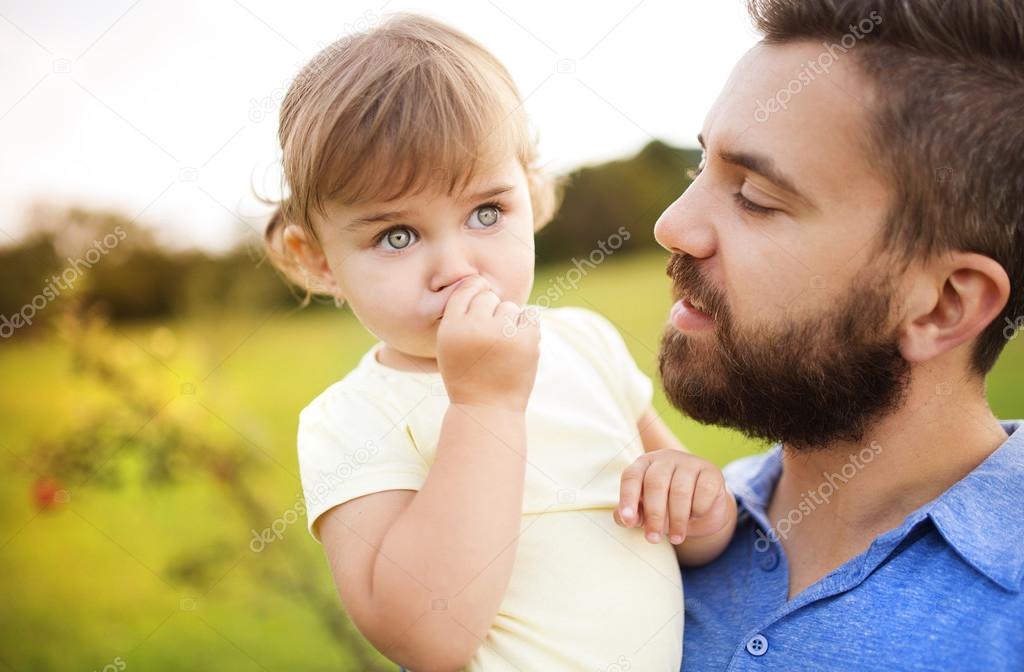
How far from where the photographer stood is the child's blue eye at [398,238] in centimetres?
172

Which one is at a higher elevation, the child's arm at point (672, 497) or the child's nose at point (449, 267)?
the child's nose at point (449, 267)

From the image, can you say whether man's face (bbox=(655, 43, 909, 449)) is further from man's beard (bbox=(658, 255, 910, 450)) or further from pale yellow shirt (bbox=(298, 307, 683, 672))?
pale yellow shirt (bbox=(298, 307, 683, 672))

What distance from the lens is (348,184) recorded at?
1.70 metres

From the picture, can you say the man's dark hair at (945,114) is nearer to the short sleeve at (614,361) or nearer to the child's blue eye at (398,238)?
the short sleeve at (614,361)

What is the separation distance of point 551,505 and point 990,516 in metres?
0.90

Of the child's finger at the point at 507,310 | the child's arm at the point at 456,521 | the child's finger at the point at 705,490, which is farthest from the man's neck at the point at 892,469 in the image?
the child's finger at the point at 507,310

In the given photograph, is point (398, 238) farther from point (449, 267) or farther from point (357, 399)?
point (357, 399)

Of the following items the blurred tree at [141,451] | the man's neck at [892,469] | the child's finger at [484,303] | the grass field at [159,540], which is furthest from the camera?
the grass field at [159,540]

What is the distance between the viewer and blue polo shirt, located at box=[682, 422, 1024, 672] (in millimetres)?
1541

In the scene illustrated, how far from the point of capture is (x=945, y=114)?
1772 millimetres

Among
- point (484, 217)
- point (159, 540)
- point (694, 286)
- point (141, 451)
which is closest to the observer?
point (484, 217)

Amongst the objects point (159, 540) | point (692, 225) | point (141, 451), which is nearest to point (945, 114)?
point (692, 225)

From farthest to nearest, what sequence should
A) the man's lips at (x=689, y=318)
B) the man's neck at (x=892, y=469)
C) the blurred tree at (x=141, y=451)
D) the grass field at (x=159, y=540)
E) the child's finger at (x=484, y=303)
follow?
the grass field at (x=159, y=540)
the blurred tree at (x=141, y=451)
the man's lips at (x=689, y=318)
the man's neck at (x=892, y=469)
the child's finger at (x=484, y=303)

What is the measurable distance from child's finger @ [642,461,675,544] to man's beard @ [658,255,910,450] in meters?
0.31
